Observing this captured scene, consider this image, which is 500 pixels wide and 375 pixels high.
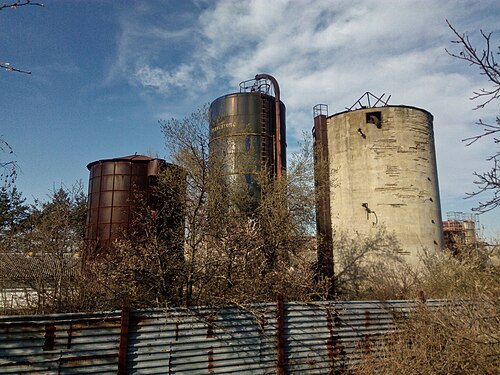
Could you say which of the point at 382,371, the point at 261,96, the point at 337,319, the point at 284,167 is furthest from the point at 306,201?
the point at 382,371

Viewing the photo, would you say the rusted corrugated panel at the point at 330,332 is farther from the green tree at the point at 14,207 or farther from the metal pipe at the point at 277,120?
the green tree at the point at 14,207

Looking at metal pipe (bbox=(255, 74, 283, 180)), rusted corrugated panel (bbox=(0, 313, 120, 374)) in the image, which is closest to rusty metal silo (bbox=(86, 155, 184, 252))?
metal pipe (bbox=(255, 74, 283, 180))

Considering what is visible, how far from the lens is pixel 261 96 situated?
17906 mm

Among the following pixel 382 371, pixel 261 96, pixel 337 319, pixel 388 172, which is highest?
pixel 261 96

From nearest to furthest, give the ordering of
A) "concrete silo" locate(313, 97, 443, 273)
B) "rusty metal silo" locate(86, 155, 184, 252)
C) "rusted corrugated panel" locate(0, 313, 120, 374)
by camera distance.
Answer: "rusted corrugated panel" locate(0, 313, 120, 374)
"rusty metal silo" locate(86, 155, 184, 252)
"concrete silo" locate(313, 97, 443, 273)

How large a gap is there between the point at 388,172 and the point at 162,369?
13323 mm

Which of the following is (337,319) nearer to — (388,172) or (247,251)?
(247,251)

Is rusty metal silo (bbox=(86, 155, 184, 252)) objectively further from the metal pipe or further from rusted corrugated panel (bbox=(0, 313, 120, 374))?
rusted corrugated panel (bbox=(0, 313, 120, 374))

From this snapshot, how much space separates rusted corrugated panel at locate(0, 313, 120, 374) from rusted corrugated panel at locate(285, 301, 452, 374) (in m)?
3.07

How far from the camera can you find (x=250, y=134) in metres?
17.0

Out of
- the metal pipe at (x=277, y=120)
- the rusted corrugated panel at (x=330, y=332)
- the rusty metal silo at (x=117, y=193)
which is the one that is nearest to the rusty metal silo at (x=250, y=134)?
the metal pipe at (x=277, y=120)

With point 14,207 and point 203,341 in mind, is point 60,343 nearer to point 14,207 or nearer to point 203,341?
point 203,341

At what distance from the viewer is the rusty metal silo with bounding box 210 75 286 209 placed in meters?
15.1

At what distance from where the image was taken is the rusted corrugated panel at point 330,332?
678 centimetres
